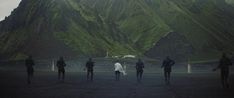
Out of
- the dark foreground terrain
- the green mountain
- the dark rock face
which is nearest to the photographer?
the dark foreground terrain

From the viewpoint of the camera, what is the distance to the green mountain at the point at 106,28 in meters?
124

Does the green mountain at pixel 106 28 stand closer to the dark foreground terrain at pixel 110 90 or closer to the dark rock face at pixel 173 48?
the dark rock face at pixel 173 48

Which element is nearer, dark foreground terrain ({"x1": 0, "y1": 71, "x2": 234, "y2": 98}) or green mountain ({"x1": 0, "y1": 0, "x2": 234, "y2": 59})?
dark foreground terrain ({"x1": 0, "y1": 71, "x2": 234, "y2": 98})

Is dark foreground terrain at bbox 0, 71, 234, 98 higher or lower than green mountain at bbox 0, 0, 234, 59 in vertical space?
lower

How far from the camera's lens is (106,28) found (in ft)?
456

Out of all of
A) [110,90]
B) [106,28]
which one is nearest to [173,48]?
[106,28]

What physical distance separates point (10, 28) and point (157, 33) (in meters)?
48.6

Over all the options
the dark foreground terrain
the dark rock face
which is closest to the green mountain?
the dark rock face

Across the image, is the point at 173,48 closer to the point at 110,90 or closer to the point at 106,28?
the point at 106,28

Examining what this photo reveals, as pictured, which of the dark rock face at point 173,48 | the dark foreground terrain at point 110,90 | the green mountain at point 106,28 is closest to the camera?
the dark foreground terrain at point 110,90

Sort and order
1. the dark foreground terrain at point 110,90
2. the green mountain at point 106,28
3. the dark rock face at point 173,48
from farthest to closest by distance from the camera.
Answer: the dark rock face at point 173,48
the green mountain at point 106,28
the dark foreground terrain at point 110,90

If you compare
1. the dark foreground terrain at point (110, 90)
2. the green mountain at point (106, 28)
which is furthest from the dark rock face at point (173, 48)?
the dark foreground terrain at point (110, 90)

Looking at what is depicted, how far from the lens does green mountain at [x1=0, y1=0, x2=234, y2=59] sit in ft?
406

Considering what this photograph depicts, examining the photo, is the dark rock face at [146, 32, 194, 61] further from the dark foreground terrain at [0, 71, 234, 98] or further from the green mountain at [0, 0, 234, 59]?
the dark foreground terrain at [0, 71, 234, 98]
